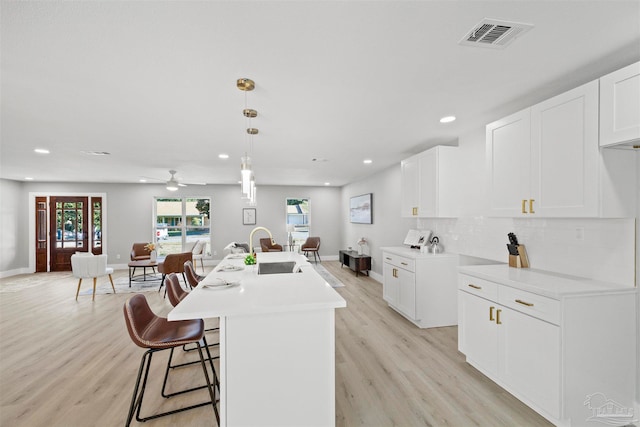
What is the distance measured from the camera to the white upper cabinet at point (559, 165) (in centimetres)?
191

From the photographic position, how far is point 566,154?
210cm

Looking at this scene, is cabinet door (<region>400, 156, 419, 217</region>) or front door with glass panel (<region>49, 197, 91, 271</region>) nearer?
cabinet door (<region>400, 156, 419, 217</region>)

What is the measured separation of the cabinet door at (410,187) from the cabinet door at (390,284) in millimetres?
890

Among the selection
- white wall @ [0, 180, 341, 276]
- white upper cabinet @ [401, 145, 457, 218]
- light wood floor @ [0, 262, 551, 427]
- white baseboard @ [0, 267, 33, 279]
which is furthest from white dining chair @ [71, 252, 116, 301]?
white upper cabinet @ [401, 145, 457, 218]

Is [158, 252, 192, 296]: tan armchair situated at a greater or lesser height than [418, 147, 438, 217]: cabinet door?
lesser

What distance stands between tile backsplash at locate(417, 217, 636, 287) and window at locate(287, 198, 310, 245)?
6315 mm

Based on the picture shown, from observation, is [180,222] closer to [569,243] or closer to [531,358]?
[531,358]

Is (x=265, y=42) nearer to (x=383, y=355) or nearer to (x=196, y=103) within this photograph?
(x=196, y=103)

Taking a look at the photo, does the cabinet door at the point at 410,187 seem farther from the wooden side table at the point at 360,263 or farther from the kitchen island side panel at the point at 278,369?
the kitchen island side panel at the point at 278,369

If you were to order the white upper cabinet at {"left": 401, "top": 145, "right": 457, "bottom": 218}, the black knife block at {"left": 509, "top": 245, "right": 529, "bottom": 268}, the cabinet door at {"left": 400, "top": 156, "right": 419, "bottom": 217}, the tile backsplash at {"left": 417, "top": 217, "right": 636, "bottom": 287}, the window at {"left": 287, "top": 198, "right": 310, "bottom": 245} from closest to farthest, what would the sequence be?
1. the tile backsplash at {"left": 417, "top": 217, "right": 636, "bottom": 287}
2. the black knife block at {"left": 509, "top": 245, "right": 529, "bottom": 268}
3. the white upper cabinet at {"left": 401, "top": 145, "right": 457, "bottom": 218}
4. the cabinet door at {"left": 400, "top": 156, "right": 419, "bottom": 217}
5. the window at {"left": 287, "top": 198, "right": 310, "bottom": 245}

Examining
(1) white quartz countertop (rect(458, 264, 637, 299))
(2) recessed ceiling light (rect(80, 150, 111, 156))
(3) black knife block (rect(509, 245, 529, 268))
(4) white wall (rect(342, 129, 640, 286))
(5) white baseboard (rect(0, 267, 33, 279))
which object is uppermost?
(2) recessed ceiling light (rect(80, 150, 111, 156))

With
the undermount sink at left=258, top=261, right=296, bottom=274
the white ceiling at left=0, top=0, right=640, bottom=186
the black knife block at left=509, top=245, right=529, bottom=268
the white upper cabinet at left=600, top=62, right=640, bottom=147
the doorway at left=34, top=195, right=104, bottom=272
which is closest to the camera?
the white ceiling at left=0, top=0, right=640, bottom=186

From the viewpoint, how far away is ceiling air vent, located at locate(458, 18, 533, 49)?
1498 millimetres

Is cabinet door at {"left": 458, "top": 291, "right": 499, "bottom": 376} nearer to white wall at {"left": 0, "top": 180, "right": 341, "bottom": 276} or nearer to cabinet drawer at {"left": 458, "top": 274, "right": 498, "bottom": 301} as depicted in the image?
cabinet drawer at {"left": 458, "top": 274, "right": 498, "bottom": 301}
